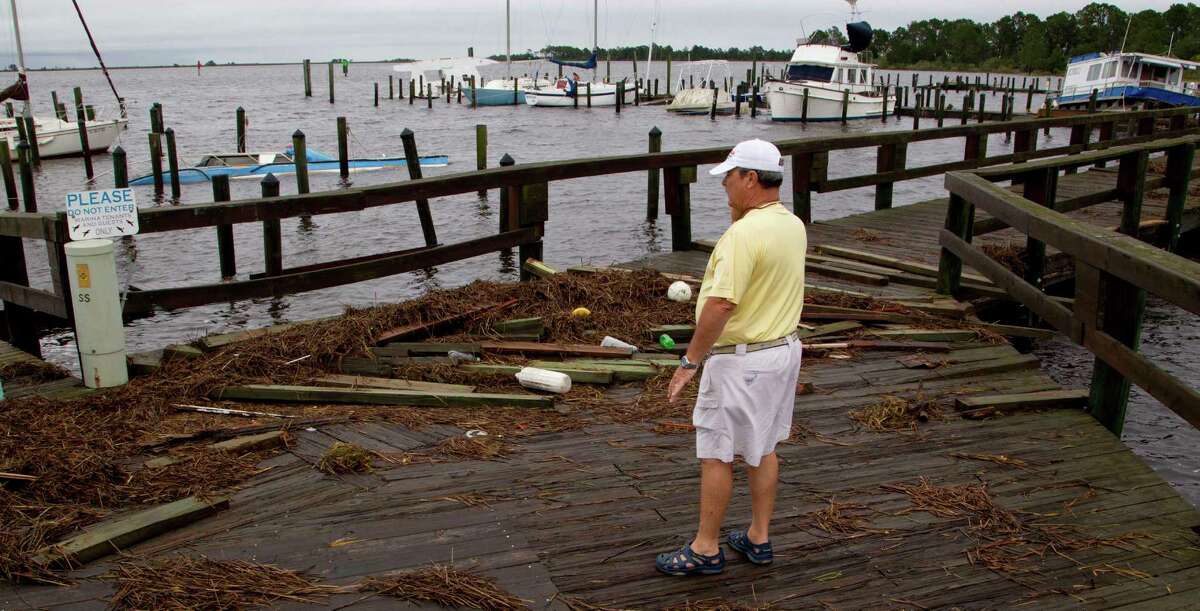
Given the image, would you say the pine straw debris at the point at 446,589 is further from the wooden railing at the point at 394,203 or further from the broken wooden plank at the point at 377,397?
the wooden railing at the point at 394,203

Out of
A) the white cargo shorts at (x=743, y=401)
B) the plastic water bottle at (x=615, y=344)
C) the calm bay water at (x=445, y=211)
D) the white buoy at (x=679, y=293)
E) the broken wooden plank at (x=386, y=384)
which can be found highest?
the white cargo shorts at (x=743, y=401)

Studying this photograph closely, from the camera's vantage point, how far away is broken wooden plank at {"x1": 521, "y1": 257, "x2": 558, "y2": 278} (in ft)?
28.7

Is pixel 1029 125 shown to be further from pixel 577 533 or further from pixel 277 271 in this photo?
pixel 577 533

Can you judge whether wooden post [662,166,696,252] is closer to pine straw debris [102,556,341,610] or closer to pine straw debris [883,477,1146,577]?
pine straw debris [883,477,1146,577]

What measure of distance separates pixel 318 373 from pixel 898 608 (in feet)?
12.7

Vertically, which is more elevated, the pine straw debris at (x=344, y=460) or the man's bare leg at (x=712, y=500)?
the man's bare leg at (x=712, y=500)

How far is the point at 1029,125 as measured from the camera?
14922 mm

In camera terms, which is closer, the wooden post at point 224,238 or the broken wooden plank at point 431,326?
the broken wooden plank at point 431,326

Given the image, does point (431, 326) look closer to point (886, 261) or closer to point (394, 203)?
point (394, 203)

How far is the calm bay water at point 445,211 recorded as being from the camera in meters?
14.2

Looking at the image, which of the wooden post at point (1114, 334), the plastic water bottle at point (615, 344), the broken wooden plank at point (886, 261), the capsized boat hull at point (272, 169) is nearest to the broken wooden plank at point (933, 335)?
the wooden post at point (1114, 334)

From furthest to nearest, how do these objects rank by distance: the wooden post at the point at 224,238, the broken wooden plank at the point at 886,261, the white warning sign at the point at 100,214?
the wooden post at the point at 224,238
the broken wooden plank at the point at 886,261
the white warning sign at the point at 100,214

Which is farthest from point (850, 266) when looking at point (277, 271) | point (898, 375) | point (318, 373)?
point (277, 271)

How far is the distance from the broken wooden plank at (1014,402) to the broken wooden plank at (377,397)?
2456 millimetres
